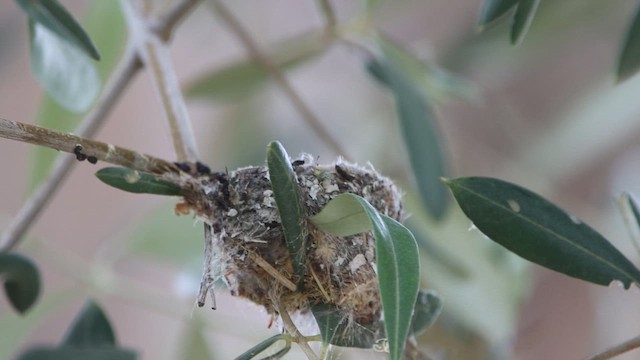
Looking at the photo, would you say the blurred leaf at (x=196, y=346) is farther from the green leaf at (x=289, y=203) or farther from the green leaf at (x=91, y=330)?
the green leaf at (x=289, y=203)

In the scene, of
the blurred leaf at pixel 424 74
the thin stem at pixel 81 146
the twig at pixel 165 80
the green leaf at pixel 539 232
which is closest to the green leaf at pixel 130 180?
the thin stem at pixel 81 146

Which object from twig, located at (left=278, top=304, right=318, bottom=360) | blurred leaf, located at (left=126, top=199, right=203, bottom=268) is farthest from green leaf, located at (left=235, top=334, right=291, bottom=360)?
blurred leaf, located at (left=126, top=199, right=203, bottom=268)

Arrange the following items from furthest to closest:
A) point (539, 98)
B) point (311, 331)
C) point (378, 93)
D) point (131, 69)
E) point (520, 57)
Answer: point (539, 98) < point (378, 93) < point (520, 57) < point (131, 69) < point (311, 331)

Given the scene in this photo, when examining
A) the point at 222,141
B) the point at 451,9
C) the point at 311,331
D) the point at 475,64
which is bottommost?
the point at 311,331

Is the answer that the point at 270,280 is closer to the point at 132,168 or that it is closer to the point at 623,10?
the point at 132,168

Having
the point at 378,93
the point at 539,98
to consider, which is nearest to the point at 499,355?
the point at 378,93

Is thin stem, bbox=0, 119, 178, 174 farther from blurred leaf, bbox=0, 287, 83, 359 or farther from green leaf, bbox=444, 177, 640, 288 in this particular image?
blurred leaf, bbox=0, 287, 83, 359
